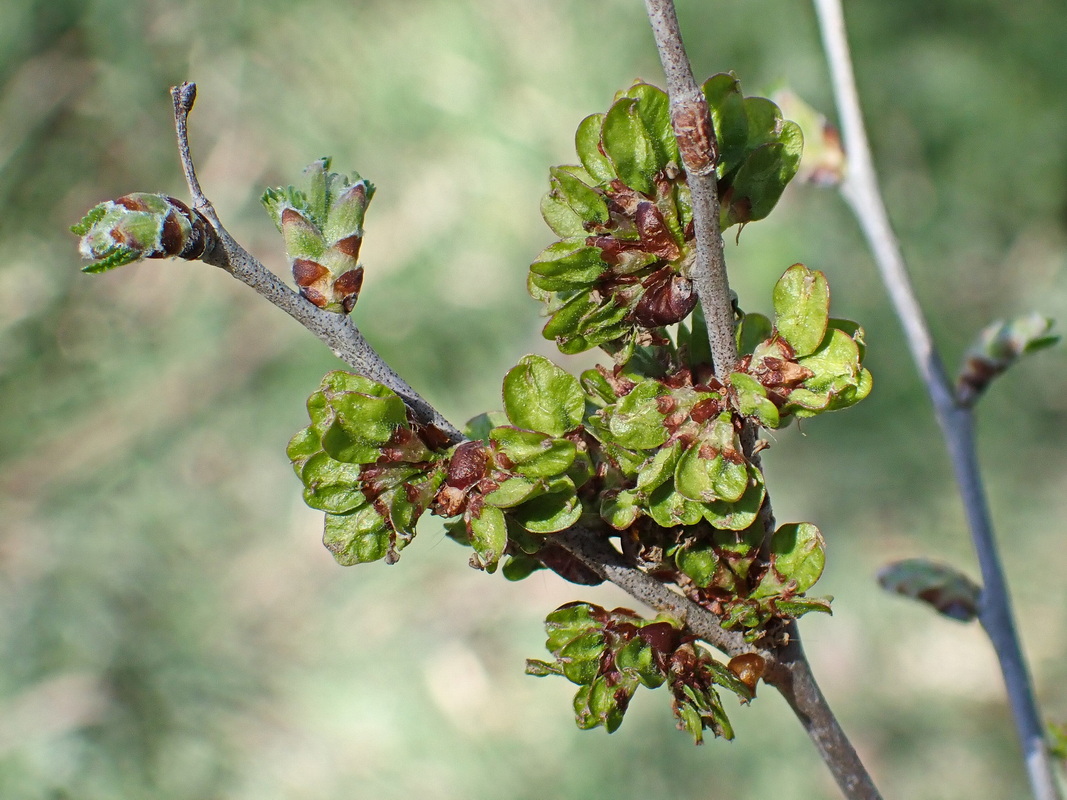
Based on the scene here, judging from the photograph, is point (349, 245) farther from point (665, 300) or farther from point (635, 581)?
point (635, 581)

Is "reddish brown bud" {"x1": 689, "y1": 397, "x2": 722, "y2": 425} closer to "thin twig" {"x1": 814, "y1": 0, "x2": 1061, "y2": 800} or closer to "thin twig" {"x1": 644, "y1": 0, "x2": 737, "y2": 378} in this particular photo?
"thin twig" {"x1": 644, "y1": 0, "x2": 737, "y2": 378}

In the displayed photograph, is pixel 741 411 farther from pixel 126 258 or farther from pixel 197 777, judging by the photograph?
pixel 197 777

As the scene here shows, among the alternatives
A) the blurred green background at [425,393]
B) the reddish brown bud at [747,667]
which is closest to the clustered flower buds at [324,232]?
the reddish brown bud at [747,667]

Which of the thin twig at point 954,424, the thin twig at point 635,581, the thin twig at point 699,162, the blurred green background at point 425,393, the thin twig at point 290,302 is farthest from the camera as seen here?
the blurred green background at point 425,393

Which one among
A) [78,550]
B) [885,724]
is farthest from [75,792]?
[885,724]

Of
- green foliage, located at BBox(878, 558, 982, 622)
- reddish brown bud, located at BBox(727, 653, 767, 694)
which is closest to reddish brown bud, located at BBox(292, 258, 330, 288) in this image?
reddish brown bud, located at BBox(727, 653, 767, 694)

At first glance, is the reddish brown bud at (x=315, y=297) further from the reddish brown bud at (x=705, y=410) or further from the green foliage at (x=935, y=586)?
the green foliage at (x=935, y=586)
